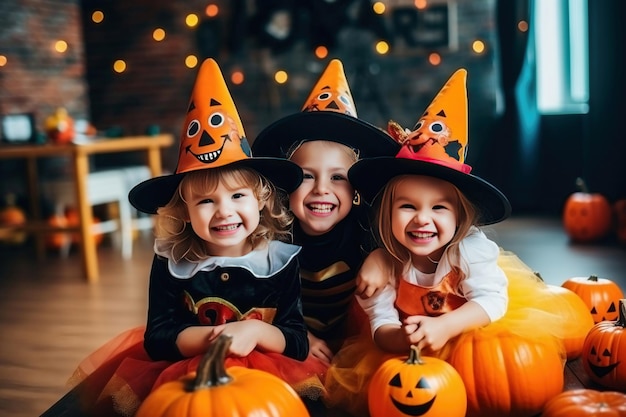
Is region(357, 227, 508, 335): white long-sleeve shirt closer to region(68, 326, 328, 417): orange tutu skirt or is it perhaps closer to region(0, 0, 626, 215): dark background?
region(68, 326, 328, 417): orange tutu skirt

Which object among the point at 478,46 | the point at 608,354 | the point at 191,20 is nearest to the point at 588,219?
the point at 478,46

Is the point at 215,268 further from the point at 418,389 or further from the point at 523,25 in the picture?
the point at 523,25

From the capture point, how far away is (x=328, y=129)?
5.38ft

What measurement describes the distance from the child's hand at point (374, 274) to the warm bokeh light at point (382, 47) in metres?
4.18

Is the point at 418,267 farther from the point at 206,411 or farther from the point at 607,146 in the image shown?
the point at 607,146

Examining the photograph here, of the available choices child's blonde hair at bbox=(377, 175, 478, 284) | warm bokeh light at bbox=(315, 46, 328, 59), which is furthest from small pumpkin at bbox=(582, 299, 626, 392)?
warm bokeh light at bbox=(315, 46, 328, 59)

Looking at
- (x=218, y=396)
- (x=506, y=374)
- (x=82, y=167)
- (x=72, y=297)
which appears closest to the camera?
(x=218, y=396)

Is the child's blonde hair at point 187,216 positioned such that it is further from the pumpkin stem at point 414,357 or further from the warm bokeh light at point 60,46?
the warm bokeh light at point 60,46

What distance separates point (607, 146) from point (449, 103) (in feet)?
11.3

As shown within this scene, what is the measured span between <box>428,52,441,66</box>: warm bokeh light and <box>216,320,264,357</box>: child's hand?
14.2 ft

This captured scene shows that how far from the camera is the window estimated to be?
5137 mm

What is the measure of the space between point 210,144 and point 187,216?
19 centimetres

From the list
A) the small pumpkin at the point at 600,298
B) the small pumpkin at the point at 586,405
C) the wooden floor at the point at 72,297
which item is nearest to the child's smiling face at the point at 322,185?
the wooden floor at the point at 72,297

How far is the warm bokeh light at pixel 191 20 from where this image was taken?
19.4 ft
